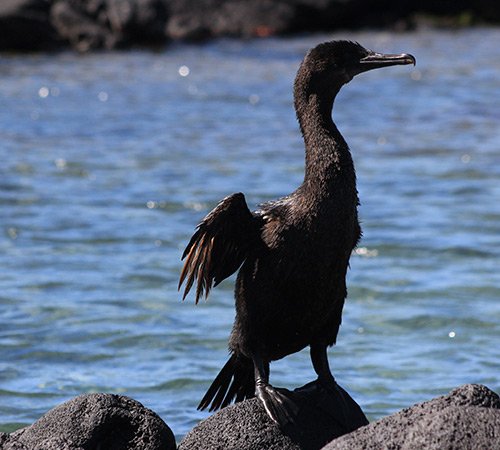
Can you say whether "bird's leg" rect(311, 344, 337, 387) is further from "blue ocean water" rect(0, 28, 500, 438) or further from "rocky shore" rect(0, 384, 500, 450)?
"blue ocean water" rect(0, 28, 500, 438)

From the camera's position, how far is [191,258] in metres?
5.39

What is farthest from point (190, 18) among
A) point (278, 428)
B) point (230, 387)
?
point (278, 428)

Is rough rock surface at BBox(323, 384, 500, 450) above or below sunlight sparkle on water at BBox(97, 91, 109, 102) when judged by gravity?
above

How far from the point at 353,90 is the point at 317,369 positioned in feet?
39.4

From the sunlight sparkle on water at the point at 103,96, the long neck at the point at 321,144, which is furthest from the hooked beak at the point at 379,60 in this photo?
the sunlight sparkle on water at the point at 103,96

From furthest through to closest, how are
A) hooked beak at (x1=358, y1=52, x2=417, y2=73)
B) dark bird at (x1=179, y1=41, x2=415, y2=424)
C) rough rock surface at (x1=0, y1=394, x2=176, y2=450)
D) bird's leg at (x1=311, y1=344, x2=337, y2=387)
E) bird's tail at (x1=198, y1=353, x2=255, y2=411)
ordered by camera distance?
bird's tail at (x1=198, y1=353, x2=255, y2=411)
hooked beak at (x1=358, y1=52, x2=417, y2=73)
bird's leg at (x1=311, y1=344, x2=337, y2=387)
dark bird at (x1=179, y1=41, x2=415, y2=424)
rough rock surface at (x1=0, y1=394, x2=176, y2=450)

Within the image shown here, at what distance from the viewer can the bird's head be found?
5.57 m

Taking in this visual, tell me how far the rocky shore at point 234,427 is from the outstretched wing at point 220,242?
58cm

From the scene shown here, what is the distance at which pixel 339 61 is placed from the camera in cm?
561

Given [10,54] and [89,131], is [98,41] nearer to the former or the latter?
[10,54]

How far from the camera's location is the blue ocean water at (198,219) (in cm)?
748

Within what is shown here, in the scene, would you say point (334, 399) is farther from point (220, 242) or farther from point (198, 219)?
point (198, 219)

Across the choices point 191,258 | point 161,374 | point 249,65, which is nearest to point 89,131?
point 249,65

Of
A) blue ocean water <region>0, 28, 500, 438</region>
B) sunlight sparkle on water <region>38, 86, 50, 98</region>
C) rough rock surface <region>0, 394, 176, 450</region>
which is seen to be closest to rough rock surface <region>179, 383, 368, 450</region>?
rough rock surface <region>0, 394, 176, 450</region>
